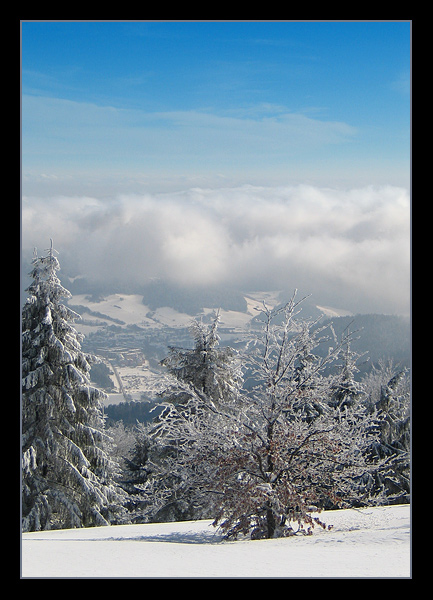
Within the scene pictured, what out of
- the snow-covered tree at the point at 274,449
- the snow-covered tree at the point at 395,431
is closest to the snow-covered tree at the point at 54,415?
the snow-covered tree at the point at 274,449

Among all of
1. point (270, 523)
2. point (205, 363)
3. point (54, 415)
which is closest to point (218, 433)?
point (270, 523)

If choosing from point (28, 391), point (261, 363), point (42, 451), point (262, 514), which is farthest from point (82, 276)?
point (262, 514)

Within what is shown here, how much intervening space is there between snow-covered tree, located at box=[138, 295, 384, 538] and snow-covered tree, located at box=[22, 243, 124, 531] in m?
7.24

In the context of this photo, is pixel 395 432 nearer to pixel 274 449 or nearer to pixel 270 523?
pixel 270 523

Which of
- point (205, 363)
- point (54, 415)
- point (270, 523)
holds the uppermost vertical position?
point (205, 363)

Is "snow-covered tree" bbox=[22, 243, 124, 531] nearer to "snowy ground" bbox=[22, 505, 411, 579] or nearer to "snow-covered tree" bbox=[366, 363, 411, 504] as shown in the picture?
"snowy ground" bbox=[22, 505, 411, 579]

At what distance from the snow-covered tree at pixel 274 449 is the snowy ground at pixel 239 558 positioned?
53 centimetres

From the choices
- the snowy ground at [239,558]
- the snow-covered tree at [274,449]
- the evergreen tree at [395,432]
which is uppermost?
the snow-covered tree at [274,449]

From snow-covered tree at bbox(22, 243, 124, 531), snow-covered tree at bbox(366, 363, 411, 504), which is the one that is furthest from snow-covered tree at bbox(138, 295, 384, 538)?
snow-covered tree at bbox(366, 363, 411, 504)

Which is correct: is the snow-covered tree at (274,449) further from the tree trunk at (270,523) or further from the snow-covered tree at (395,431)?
the snow-covered tree at (395,431)

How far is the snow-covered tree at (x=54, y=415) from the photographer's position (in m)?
15.2

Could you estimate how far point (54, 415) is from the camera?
52.0ft

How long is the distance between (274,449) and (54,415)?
29.9 feet
